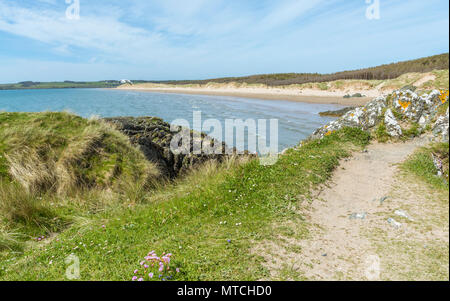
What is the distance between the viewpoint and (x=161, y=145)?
13.2 m

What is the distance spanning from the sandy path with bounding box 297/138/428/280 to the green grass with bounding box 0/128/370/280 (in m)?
0.48

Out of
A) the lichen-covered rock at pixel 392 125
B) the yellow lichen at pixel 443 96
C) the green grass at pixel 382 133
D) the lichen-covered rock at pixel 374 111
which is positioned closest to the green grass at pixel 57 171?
the green grass at pixel 382 133

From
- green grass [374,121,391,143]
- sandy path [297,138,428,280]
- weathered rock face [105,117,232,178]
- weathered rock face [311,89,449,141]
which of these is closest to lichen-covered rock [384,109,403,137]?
weathered rock face [311,89,449,141]

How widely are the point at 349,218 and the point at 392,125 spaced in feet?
24.2

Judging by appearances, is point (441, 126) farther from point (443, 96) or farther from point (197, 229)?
point (197, 229)

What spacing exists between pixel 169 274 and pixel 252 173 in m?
4.25

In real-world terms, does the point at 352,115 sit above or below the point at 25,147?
above

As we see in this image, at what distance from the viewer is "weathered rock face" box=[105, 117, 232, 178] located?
38.4 feet

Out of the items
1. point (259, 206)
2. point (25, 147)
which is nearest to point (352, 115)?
point (259, 206)

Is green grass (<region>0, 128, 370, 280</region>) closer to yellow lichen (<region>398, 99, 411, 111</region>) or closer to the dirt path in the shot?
the dirt path

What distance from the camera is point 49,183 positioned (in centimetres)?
834

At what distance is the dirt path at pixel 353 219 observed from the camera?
12.3 ft

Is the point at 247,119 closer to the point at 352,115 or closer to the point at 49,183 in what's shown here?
the point at 352,115
